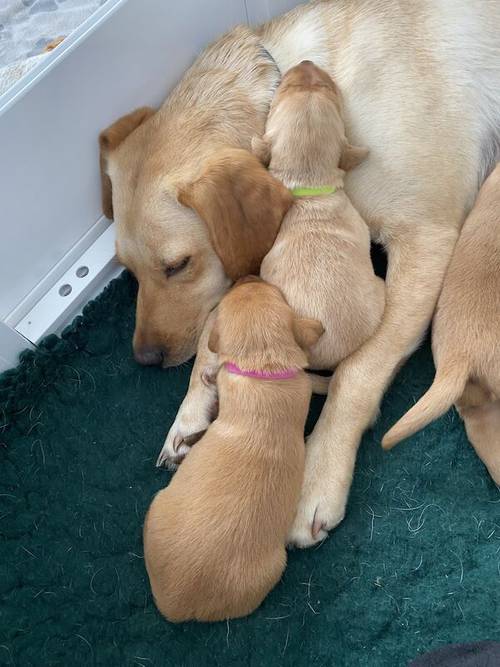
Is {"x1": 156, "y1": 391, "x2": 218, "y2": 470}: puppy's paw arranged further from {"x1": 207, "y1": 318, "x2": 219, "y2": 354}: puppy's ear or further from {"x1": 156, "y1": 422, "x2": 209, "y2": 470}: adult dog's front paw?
{"x1": 207, "y1": 318, "x2": 219, "y2": 354}: puppy's ear

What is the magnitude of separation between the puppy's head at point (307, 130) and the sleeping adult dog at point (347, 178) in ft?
0.26

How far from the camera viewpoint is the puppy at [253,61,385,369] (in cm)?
154

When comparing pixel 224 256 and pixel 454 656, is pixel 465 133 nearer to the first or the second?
pixel 224 256

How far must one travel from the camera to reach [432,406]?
4.53 feet

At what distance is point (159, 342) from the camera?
1736 mm

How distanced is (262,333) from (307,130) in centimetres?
53

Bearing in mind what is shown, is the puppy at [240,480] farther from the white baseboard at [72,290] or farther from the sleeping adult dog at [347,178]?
the white baseboard at [72,290]

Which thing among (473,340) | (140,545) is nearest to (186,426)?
(140,545)

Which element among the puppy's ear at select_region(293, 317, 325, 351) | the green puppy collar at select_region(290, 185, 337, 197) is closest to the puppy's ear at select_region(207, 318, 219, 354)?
the puppy's ear at select_region(293, 317, 325, 351)

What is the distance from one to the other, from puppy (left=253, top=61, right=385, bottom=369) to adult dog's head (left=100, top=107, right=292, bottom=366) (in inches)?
2.1

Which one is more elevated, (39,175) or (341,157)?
(39,175)

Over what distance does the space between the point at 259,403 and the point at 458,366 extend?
1.51ft

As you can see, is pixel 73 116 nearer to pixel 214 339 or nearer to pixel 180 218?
pixel 180 218

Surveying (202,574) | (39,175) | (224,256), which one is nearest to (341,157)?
(224,256)
